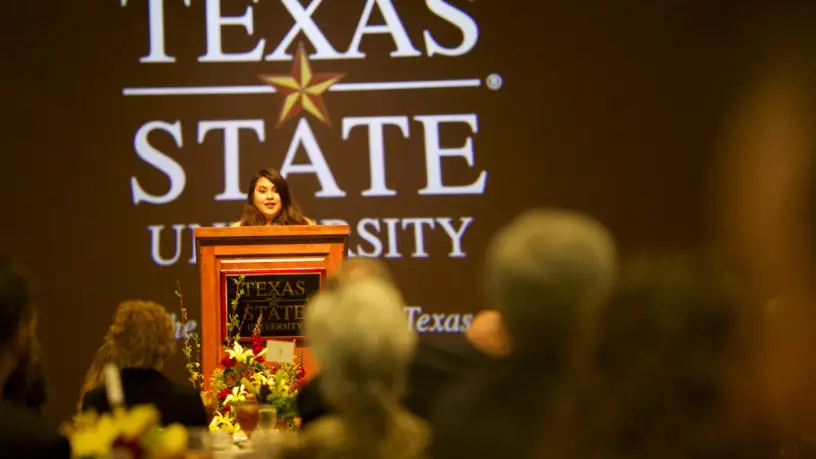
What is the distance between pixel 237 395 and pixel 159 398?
58cm

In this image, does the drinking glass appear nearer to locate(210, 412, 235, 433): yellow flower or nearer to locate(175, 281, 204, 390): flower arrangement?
locate(210, 412, 235, 433): yellow flower

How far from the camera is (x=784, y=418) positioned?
958mm

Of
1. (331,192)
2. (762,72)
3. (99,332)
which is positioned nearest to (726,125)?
(762,72)

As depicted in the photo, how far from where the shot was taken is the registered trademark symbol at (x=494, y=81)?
577cm

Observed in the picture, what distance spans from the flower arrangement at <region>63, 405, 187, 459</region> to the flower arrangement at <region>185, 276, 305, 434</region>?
1289 millimetres

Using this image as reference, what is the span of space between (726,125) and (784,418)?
17.3 ft

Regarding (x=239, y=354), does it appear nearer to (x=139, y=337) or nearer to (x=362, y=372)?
(x=139, y=337)

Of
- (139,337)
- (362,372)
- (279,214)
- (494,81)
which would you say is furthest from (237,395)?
(494,81)

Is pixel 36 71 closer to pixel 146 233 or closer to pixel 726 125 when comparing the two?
pixel 146 233

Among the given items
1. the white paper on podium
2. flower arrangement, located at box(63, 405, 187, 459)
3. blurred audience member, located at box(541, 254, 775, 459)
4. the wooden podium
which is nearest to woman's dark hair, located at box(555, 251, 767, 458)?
blurred audience member, located at box(541, 254, 775, 459)

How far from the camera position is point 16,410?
1545 mm

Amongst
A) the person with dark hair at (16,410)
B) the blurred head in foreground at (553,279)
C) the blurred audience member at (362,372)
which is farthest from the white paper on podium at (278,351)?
the blurred head in foreground at (553,279)

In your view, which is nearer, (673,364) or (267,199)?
(673,364)

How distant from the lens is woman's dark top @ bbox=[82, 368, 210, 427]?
2383 mm
